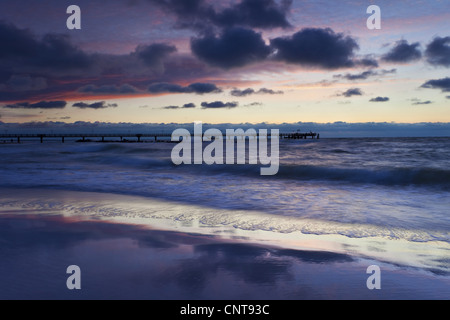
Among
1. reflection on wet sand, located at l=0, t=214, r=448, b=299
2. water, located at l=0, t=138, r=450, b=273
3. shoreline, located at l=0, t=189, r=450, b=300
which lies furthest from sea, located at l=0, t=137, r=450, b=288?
reflection on wet sand, located at l=0, t=214, r=448, b=299

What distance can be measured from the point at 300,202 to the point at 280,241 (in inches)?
155

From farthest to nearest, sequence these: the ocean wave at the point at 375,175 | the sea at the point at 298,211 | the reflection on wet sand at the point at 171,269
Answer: the ocean wave at the point at 375,175 → the sea at the point at 298,211 → the reflection on wet sand at the point at 171,269

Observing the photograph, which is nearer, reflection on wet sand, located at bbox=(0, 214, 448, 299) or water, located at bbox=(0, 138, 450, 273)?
reflection on wet sand, located at bbox=(0, 214, 448, 299)

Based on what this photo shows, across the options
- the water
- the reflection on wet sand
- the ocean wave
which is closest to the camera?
the reflection on wet sand

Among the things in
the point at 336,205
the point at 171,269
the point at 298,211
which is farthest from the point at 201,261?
the point at 336,205

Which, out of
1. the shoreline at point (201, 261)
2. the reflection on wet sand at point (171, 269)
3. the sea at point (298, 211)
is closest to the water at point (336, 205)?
the sea at point (298, 211)

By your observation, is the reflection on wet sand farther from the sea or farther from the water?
the water

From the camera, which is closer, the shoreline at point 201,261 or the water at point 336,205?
the shoreline at point 201,261

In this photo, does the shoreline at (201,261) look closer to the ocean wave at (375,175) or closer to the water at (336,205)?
the water at (336,205)

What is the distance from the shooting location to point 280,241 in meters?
4.89

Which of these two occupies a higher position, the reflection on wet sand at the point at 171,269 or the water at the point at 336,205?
the reflection on wet sand at the point at 171,269

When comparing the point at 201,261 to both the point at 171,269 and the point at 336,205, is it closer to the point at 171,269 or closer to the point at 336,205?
the point at 171,269

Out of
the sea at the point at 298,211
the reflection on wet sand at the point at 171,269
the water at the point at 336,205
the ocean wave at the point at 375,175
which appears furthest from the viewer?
the ocean wave at the point at 375,175

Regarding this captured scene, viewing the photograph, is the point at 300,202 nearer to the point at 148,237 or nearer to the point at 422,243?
the point at 422,243
